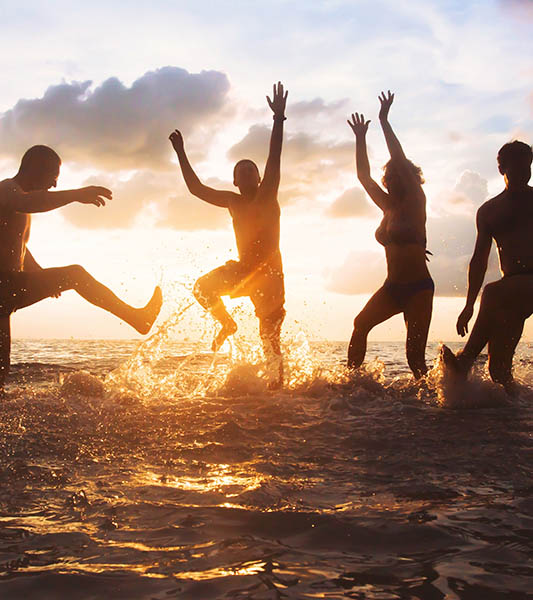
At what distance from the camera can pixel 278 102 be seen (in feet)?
19.3

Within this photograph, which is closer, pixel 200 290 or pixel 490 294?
pixel 490 294

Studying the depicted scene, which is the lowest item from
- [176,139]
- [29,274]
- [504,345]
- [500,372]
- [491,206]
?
[500,372]

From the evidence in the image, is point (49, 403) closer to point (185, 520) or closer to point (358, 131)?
point (185, 520)

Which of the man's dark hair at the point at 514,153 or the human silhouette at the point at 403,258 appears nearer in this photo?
the man's dark hair at the point at 514,153

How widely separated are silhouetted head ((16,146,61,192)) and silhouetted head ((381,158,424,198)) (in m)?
3.33

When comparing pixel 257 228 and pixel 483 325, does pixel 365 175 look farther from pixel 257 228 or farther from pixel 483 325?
pixel 483 325

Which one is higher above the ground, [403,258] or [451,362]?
[403,258]

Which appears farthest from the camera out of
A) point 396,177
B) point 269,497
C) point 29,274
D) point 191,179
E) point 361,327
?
point 191,179

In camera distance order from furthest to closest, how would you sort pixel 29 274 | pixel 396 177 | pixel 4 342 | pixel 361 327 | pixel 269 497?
pixel 361 327 → pixel 396 177 → pixel 4 342 → pixel 29 274 → pixel 269 497

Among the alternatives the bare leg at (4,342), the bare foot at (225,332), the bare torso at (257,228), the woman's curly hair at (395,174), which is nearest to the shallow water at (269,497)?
the bare leg at (4,342)

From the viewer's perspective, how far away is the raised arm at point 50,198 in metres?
5.09

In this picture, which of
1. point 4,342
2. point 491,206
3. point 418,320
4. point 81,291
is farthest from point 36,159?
point 491,206

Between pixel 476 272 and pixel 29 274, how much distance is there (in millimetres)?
4236

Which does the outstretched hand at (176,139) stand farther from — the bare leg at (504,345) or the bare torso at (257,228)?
the bare leg at (504,345)
